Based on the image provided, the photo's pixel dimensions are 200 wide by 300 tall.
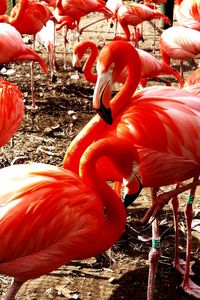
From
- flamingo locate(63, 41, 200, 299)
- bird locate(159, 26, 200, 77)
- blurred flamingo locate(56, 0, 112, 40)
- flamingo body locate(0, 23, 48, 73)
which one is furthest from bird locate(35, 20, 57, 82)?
flamingo locate(63, 41, 200, 299)

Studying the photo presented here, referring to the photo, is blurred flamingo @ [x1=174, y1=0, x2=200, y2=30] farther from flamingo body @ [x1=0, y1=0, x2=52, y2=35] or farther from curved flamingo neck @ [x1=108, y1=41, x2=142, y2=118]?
curved flamingo neck @ [x1=108, y1=41, x2=142, y2=118]

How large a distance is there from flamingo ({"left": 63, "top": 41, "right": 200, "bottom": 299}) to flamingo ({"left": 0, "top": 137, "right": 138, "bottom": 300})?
31cm

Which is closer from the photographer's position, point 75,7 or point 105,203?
point 105,203

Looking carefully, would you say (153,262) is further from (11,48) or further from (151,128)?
(11,48)

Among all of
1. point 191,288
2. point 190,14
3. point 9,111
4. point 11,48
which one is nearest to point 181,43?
point 190,14

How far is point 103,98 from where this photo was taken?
8.84 feet

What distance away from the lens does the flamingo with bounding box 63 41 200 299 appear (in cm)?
266

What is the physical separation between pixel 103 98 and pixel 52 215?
0.72 meters

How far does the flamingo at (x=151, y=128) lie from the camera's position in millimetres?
2664

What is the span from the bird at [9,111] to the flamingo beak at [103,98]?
902 mm

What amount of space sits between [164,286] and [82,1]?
192 inches

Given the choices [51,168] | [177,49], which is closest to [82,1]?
[177,49]

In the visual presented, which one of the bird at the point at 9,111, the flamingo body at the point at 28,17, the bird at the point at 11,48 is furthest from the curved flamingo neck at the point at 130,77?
the flamingo body at the point at 28,17

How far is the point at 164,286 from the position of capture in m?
2.97
